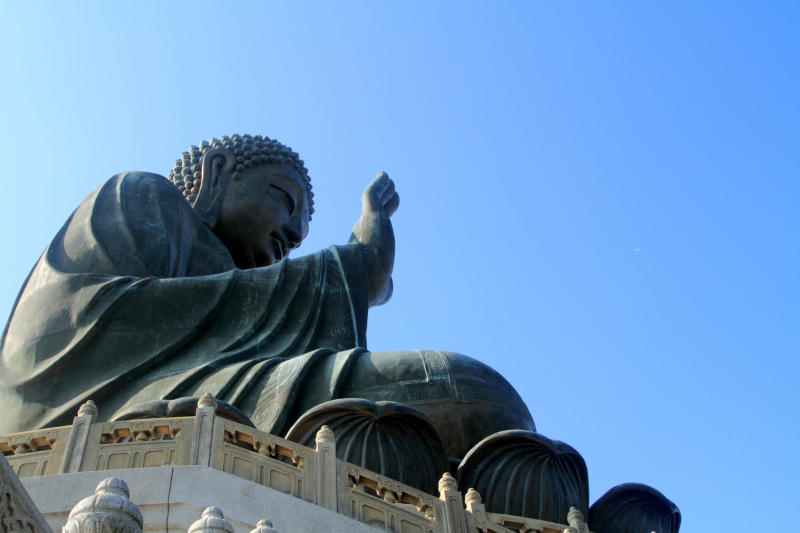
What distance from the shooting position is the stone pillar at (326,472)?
5.42 m

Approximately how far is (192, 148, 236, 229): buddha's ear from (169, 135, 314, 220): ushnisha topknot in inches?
3.5

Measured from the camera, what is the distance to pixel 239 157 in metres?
12.4

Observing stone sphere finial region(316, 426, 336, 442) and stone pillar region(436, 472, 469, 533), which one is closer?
stone pillar region(436, 472, 469, 533)

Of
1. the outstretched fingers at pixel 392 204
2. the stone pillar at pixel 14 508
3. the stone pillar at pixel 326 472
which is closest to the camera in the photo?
the stone pillar at pixel 14 508

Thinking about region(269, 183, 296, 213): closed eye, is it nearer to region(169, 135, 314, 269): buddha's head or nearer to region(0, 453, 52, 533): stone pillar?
region(169, 135, 314, 269): buddha's head

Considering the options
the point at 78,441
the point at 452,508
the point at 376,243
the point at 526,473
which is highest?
the point at 376,243

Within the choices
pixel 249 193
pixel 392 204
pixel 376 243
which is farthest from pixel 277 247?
pixel 376 243

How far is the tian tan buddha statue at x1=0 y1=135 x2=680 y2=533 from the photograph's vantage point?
7121 millimetres

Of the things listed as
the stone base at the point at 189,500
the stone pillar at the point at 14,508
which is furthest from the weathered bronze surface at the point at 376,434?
the stone pillar at the point at 14,508

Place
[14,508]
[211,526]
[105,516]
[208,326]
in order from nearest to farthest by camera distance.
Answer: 1. [14,508]
2. [105,516]
3. [211,526]
4. [208,326]

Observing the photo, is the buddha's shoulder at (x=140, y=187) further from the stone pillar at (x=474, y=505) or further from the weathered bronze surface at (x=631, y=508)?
the stone pillar at (x=474, y=505)

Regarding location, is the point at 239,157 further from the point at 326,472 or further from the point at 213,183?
the point at 326,472

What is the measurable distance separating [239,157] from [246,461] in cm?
722

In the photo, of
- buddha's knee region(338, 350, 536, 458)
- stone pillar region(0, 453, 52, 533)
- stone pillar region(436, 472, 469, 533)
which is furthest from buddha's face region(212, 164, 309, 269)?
stone pillar region(0, 453, 52, 533)
